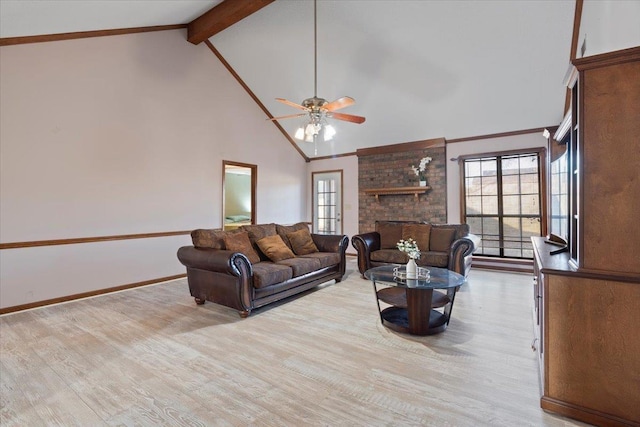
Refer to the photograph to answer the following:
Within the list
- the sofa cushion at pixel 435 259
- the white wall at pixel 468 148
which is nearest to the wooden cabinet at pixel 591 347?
the sofa cushion at pixel 435 259

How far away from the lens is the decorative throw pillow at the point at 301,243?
4844 mm

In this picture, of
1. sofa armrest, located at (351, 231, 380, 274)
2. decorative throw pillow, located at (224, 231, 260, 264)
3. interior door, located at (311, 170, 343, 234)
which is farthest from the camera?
interior door, located at (311, 170, 343, 234)

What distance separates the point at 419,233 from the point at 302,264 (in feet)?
7.45

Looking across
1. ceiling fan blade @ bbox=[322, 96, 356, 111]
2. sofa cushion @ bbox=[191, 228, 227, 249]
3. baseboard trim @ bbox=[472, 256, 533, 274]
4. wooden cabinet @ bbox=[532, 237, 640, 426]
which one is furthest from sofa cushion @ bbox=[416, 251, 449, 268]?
sofa cushion @ bbox=[191, 228, 227, 249]

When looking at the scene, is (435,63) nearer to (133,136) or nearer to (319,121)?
(319,121)

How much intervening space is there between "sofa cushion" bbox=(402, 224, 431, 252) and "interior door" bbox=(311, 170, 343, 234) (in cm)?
271

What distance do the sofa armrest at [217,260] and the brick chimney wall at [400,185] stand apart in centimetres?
443

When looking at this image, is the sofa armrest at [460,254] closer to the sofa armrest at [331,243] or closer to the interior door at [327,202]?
the sofa armrest at [331,243]

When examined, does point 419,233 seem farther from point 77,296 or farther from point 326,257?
point 77,296

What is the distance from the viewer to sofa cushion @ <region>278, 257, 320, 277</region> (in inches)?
157

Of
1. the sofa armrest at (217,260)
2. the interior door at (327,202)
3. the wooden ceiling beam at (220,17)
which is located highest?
the wooden ceiling beam at (220,17)

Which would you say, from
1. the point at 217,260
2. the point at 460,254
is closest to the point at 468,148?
the point at 460,254

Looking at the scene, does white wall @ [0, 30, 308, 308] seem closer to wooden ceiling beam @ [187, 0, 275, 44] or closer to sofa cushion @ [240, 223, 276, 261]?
wooden ceiling beam @ [187, 0, 275, 44]

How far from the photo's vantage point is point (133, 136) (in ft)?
15.4
